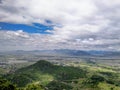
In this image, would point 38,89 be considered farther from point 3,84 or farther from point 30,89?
point 3,84

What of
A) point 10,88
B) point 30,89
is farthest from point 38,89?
point 10,88

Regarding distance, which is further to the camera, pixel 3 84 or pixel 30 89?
pixel 30 89

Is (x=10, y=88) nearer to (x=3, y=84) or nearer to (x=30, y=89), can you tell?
(x=3, y=84)

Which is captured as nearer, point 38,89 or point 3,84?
point 3,84

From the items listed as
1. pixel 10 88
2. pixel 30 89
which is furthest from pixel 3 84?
pixel 30 89

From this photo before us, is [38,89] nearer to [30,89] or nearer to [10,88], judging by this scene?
[30,89]

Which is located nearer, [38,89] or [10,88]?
[10,88]
